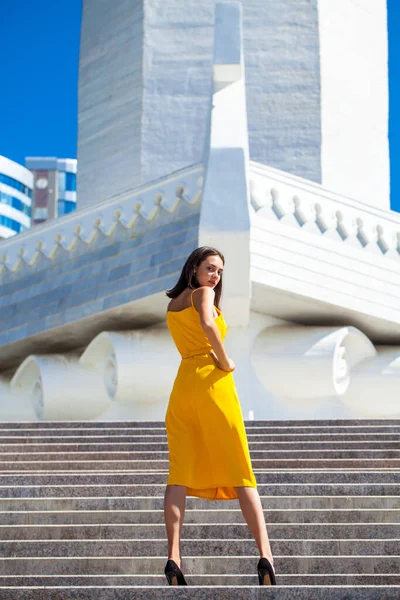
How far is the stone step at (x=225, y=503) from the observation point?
5.41 meters

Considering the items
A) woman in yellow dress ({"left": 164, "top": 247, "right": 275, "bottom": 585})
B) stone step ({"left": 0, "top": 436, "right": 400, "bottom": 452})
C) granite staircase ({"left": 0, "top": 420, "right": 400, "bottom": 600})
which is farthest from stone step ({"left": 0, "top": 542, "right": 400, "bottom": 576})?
stone step ({"left": 0, "top": 436, "right": 400, "bottom": 452})

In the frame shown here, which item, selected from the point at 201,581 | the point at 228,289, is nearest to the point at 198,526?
the point at 201,581

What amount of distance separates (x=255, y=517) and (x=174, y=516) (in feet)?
0.99

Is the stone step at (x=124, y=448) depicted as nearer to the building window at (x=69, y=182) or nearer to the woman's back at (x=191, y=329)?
the woman's back at (x=191, y=329)

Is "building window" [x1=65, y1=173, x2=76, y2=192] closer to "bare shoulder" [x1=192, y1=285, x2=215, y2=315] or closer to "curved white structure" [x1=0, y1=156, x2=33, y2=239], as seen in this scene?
"curved white structure" [x1=0, y1=156, x2=33, y2=239]

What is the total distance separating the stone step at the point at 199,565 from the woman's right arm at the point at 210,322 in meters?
0.92

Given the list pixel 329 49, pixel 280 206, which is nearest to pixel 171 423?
pixel 280 206

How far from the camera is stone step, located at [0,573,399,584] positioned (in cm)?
417

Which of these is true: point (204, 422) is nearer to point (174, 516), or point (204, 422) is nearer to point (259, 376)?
point (174, 516)

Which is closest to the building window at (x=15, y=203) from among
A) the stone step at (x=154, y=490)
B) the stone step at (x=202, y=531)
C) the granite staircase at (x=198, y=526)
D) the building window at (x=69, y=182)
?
the building window at (x=69, y=182)

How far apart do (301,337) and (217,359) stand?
702cm

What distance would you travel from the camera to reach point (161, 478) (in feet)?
19.8

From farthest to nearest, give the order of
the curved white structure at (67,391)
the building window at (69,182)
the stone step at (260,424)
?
the building window at (69,182) < the curved white structure at (67,391) < the stone step at (260,424)

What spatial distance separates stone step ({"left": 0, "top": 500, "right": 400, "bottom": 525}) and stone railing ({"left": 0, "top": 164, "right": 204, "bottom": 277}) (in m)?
5.76
